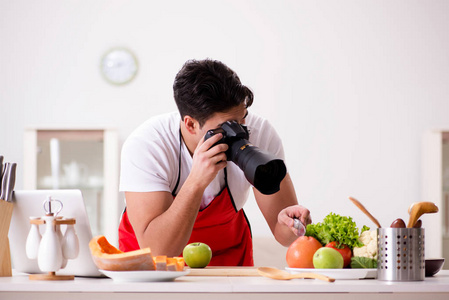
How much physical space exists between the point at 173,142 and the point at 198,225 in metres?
0.27

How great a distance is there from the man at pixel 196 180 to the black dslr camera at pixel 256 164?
0.23 feet

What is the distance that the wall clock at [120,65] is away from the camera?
3.54 meters

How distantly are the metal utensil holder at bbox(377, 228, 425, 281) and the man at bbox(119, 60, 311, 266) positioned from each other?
35 cm

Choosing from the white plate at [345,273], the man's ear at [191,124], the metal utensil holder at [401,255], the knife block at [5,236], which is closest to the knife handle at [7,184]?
the knife block at [5,236]

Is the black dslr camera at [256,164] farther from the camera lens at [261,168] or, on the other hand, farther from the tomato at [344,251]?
the tomato at [344,251]

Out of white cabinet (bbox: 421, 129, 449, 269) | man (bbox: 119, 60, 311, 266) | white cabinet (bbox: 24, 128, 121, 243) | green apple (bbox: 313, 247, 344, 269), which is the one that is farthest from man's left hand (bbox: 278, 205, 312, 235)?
white cabinet (bbox: 421, 129, 449, 269)

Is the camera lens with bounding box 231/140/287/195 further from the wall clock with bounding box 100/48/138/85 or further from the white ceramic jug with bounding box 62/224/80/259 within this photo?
the wall clock with bounding box 100/48/138/85

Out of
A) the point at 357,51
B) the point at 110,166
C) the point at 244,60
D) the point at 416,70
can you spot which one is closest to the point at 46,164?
the point at 110,166

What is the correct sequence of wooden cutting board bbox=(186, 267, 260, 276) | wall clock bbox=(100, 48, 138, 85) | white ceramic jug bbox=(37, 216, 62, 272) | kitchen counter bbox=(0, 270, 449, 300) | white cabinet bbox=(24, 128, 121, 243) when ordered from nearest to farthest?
kitchen counter bbox=(0, 270, 449, 300), white ceramic jug bbox=(37, 216, 62, 272), wooden cutting board bbox=(186, 267, 260, 276), white cabinet bbox=(24, 128, 121, 243), wall clock bbox=(100, 48, 138, 85)

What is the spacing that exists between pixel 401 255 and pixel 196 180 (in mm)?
625

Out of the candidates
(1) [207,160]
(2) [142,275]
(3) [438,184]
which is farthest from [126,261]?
(3) [438,184]

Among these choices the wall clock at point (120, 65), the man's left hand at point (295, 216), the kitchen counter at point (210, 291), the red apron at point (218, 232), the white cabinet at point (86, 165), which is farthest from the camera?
the wall clock at point (120, 65)

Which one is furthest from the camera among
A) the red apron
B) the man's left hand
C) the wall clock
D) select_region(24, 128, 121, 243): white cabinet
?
the wall clock

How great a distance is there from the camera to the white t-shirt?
5.26 feet
